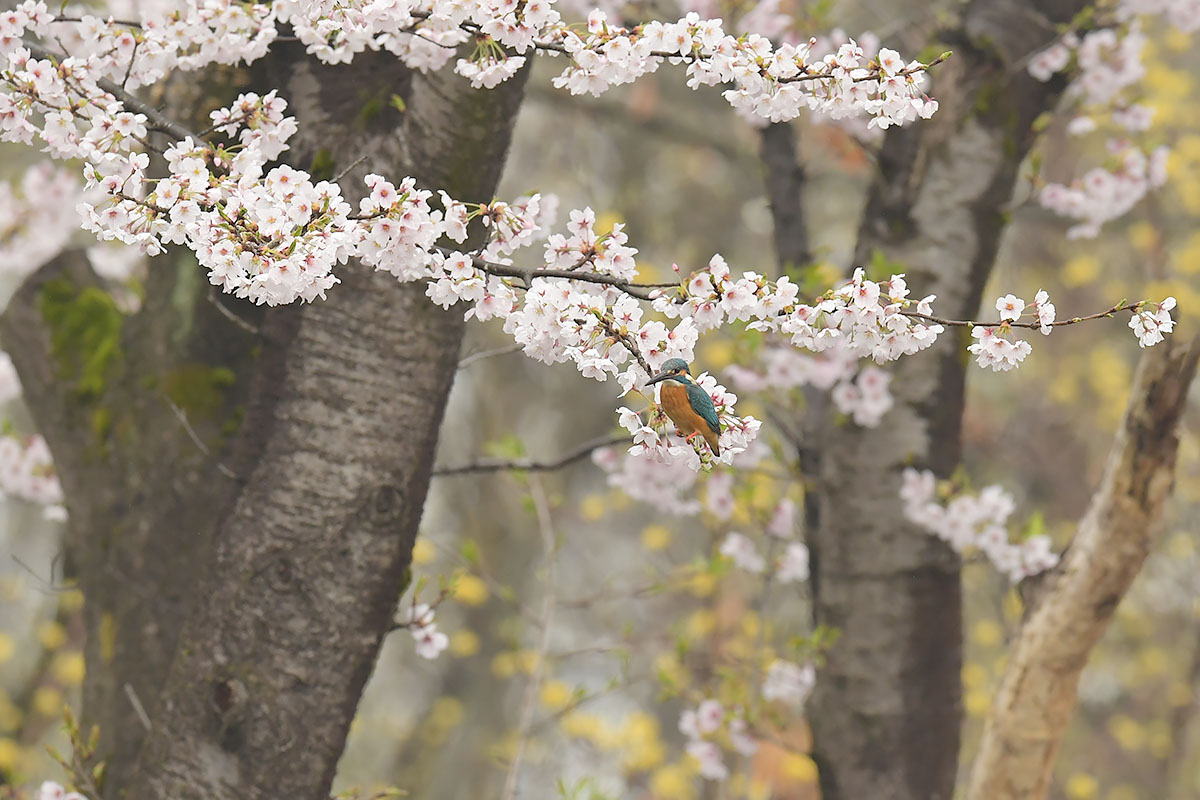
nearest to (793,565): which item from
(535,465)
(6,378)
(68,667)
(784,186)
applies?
(784,186)

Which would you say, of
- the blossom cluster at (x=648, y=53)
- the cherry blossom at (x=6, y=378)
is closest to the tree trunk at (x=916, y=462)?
the blossom cluster at (x=648, y=53)

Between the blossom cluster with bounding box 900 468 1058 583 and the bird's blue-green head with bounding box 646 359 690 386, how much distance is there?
165 cm

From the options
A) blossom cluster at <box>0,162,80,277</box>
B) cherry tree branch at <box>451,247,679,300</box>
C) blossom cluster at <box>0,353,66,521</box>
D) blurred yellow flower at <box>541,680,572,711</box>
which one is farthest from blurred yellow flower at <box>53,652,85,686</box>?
cherry tree branch at <box>451,247,679,300</box>

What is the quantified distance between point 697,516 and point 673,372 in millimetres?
5519

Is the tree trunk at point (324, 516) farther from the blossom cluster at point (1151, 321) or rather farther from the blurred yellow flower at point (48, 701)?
the blurred yellow flower at point (48, 701)

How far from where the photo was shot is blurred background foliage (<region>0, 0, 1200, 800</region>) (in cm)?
654

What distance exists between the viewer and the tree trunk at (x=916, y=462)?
3092 mm

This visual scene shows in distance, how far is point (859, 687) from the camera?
3.12 metres

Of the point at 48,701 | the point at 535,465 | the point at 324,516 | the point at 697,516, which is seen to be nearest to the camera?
the point at 324,516

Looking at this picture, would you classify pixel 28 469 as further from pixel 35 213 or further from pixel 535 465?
pixel 535 465

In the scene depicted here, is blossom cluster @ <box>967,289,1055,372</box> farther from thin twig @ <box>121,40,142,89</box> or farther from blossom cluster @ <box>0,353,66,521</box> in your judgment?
blossom cluster @ <box>0,353,66,521</box>

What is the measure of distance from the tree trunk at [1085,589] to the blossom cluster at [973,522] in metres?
0.26

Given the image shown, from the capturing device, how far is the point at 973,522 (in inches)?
120

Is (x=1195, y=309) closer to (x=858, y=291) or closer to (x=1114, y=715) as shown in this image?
(x=1114, y=715)
